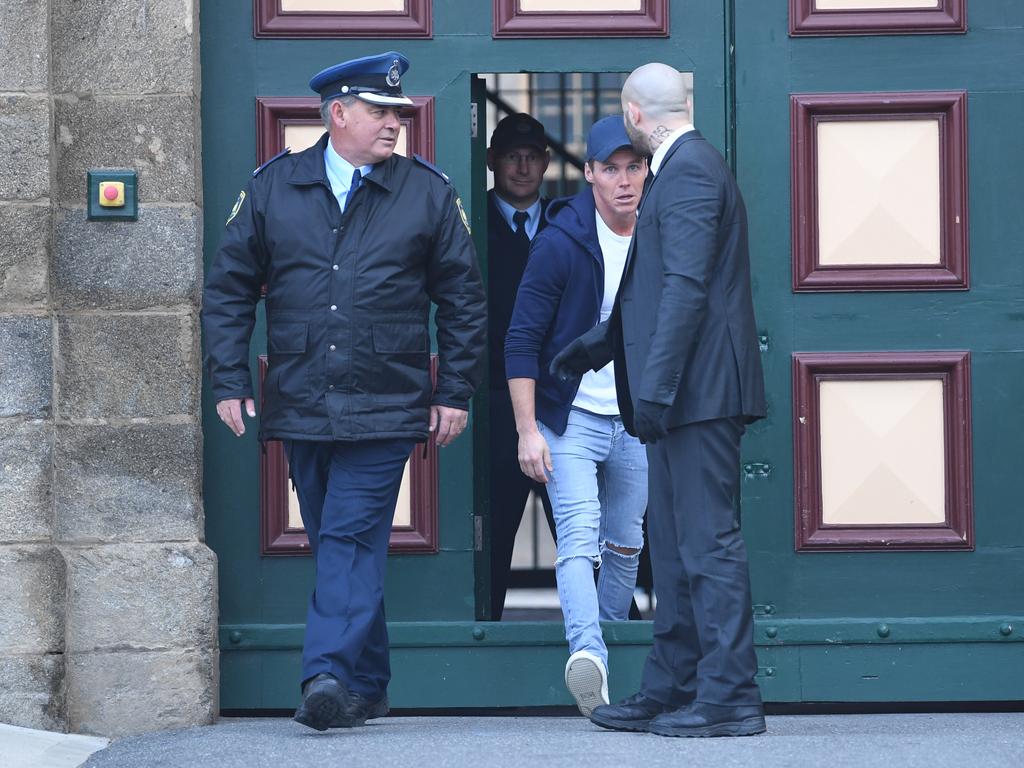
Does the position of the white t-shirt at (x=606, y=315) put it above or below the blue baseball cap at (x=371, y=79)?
below

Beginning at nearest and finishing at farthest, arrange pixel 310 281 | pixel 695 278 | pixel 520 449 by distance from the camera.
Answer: pixel 695 278 → pixel 310 281 → pixel 520 449

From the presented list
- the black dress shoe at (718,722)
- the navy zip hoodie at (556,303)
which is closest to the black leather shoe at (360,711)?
the black dress shoe at (718,722)

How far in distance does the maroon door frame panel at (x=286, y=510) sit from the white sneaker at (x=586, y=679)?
2.33 ft

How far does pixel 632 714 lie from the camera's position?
589cm

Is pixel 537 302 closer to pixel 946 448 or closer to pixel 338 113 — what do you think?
pixel 338 113

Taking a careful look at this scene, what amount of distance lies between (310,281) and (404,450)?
591mm

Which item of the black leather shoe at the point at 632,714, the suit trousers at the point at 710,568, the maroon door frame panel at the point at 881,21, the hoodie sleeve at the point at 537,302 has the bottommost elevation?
the black leather shoe at the point at 632,714

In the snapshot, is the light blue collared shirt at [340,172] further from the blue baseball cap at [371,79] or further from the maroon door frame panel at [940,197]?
the maroon door frame panel at [940,197]

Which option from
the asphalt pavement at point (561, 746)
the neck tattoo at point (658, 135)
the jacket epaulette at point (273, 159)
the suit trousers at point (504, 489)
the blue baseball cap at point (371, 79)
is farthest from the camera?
the suit trousers at point (504, 489)

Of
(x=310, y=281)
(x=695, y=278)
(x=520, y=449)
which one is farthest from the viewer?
(x=520, y=449)

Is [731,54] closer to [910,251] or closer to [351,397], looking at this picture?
[910,251]

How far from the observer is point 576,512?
629 cm

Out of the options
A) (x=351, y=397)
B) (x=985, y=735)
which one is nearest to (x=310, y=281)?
(x=351, y=397)

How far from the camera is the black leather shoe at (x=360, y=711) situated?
581cm
